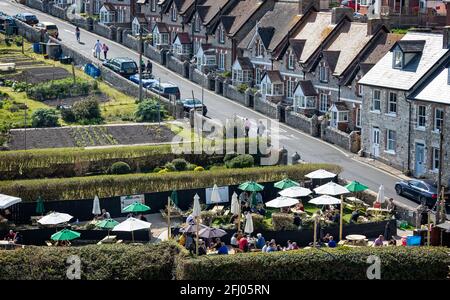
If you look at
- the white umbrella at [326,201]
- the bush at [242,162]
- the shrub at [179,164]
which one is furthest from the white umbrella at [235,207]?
the shrub at [179,164]

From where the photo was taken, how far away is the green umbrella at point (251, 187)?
6191 cm

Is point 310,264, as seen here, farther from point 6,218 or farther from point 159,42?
point 159,42

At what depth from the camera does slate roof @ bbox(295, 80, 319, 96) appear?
86188mm

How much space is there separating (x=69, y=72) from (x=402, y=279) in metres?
56.5

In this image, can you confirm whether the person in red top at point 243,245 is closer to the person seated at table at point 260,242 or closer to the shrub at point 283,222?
the person seated at table at point 260,242

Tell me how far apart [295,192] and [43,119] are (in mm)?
26285

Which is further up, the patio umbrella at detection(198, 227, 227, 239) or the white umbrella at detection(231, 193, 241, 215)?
the white umbrella at detection(231, 193, 241, 215)

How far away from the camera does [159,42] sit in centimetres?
A: 10850

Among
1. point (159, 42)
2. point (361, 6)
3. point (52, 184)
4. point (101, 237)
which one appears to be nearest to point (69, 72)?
point (159, 42)

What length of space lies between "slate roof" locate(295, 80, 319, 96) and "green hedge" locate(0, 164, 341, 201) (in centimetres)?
1963

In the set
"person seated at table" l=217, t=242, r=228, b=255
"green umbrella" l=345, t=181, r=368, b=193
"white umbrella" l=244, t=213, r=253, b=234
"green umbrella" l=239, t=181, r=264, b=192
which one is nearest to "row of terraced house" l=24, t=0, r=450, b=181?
"green umbrella" l=345, t=181, r=368, b=193

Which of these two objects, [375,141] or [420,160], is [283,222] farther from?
[375,141]

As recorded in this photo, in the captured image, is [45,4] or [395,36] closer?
[395,36]

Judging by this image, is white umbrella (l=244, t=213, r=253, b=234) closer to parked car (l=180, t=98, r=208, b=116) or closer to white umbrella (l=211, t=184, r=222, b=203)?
white umbrella (l=211, t=184, r=222, b=203)
